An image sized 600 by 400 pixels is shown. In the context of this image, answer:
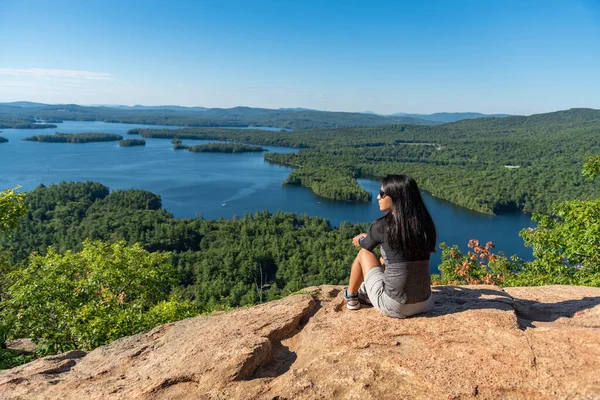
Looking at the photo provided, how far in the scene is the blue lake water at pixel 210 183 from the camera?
49.8 m

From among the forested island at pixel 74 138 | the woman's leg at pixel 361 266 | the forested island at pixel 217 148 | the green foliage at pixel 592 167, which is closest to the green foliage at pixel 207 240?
the green foliage at pixel 592 167

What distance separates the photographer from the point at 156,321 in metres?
6.22

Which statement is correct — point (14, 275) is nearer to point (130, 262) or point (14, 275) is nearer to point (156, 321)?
point (130, 262)

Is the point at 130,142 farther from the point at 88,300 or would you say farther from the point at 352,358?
the point at 352,358

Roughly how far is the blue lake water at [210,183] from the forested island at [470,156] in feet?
15.5

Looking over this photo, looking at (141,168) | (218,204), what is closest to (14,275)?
(218,204)

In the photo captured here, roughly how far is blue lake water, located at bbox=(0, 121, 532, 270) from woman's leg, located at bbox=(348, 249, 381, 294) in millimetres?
34990

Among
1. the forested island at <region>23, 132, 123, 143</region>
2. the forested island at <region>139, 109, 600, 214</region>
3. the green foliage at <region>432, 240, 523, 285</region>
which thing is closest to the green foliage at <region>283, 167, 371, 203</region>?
the forested island at <region>139, 109, 600, 214</region>

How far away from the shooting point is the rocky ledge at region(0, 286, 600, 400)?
2564 millimetres

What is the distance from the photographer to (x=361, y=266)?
3.58 m

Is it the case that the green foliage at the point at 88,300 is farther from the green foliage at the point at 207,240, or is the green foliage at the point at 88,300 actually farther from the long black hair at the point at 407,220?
the green foliage at the point at 207,240

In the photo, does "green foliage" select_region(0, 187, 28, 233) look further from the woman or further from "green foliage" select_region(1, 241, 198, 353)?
the woman

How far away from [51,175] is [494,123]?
559ft

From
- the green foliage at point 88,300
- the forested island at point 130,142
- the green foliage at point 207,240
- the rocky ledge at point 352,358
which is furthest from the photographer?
the forested island at point 130,142
